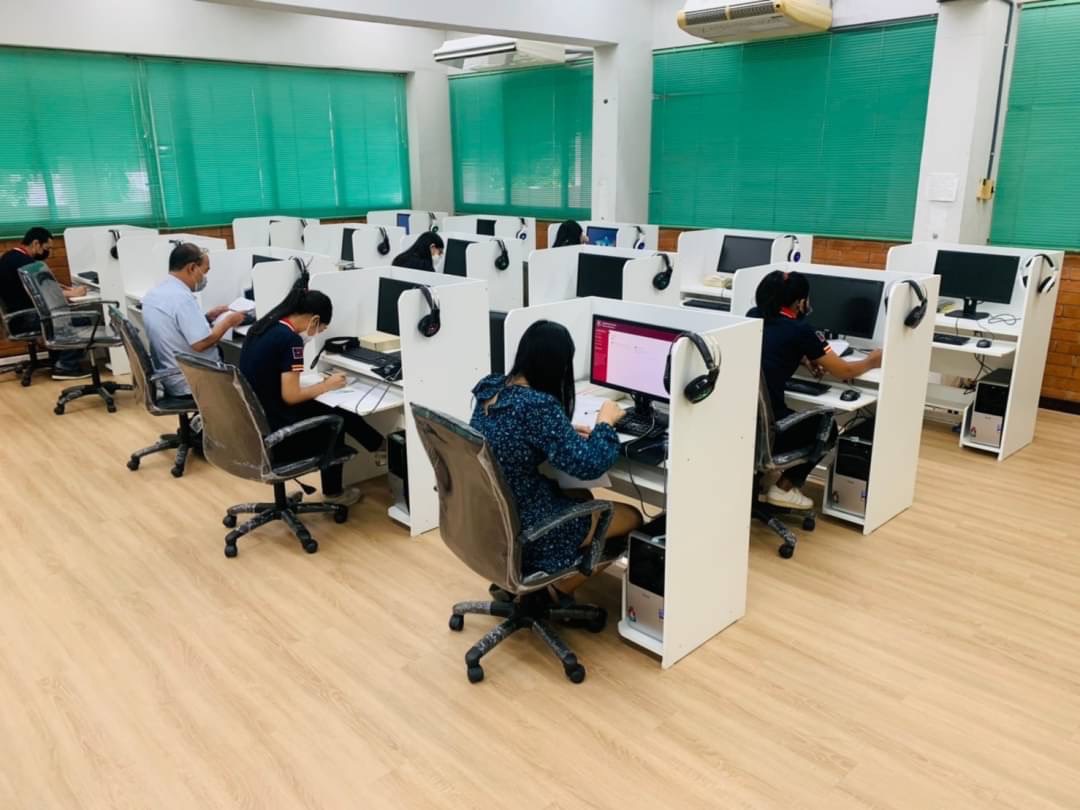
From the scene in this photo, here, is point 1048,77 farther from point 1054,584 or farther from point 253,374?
point 253,374

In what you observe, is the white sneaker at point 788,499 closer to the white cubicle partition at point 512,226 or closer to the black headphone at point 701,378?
the black headphone at point 701,378

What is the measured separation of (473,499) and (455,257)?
4224 millimetres

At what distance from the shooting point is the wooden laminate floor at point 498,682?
7.14ft

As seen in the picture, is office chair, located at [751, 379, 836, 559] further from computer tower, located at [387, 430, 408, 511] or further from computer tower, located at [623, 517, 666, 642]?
computer tower, located at [387, 430, 408, 511]

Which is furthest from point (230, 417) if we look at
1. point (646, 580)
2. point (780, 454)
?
point (780, 454)

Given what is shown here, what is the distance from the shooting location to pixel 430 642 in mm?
2834

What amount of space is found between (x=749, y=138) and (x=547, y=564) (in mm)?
5463

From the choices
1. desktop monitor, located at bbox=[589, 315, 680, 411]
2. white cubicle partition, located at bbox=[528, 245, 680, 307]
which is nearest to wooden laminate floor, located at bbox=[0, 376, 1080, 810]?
desktop monitor, located at bbox=[589, 315, 680, 411]

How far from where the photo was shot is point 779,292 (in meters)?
3.39

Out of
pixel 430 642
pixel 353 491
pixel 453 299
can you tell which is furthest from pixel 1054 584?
pixel 353 491

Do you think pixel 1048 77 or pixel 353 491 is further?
pixel 1048 77

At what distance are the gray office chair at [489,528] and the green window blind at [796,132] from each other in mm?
4599

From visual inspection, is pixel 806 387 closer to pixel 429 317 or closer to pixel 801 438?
pixel 801 438

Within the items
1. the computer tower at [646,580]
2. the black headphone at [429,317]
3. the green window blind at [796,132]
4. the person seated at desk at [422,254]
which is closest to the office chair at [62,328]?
the person seated at desk at [422,254]
